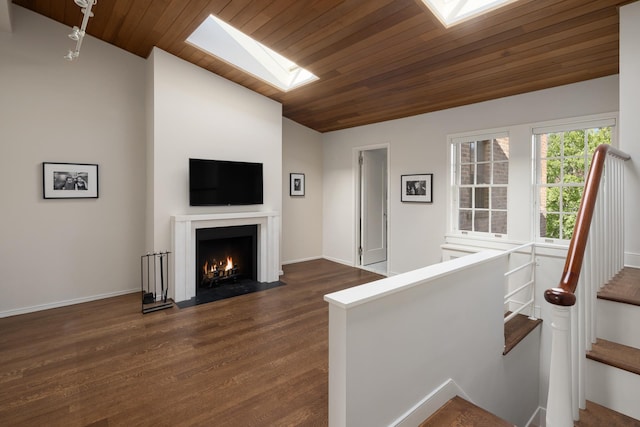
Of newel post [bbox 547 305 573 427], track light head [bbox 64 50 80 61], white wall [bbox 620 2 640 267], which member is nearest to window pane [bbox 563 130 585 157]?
white wall [bbox 620 2 640 267]

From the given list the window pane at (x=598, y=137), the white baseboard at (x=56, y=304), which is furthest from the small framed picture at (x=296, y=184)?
the window pane at (x=598, y=137)

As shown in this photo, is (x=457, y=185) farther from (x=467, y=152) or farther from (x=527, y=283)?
(x=527, y=283)

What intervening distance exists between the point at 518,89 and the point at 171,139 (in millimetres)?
4220

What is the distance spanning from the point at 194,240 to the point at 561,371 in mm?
3966

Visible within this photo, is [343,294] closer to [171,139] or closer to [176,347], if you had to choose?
[176,347]

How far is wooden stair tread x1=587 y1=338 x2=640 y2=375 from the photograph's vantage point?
1.42m

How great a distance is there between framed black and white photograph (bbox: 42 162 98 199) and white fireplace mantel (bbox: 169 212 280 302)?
1.11 m

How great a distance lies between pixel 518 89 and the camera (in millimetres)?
3627

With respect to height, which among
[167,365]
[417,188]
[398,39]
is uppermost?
[398,39]

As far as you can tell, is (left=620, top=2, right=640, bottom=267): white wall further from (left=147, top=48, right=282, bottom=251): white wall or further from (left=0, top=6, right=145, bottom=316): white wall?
(left=0, top=6, right=145, bottom=316): white wall

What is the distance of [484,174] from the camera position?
13.7ft

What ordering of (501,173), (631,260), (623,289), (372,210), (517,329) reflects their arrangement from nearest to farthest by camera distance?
(623,289), (631,260), (517,329), (501,173), (372,210)

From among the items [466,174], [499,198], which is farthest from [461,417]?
[466,174]

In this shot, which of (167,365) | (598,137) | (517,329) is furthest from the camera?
(598,137)
